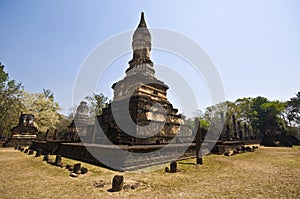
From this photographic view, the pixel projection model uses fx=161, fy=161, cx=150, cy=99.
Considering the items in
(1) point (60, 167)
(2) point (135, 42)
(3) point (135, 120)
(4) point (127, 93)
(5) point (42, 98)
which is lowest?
(1) point (60, 167)

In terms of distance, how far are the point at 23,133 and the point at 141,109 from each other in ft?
72.7

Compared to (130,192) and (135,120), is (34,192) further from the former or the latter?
(135,120)

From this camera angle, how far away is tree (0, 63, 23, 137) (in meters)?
28.2

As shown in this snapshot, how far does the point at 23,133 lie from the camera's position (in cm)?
2506

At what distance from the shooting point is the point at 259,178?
21.4 feet

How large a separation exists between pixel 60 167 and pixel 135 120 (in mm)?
6406

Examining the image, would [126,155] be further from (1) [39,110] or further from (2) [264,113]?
(2) [264,113]

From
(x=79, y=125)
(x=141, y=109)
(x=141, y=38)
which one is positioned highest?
(x=141, y=38)

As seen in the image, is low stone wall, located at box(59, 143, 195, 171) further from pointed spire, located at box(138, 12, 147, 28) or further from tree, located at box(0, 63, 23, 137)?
tree, located at box(0, 63, 23, 137)

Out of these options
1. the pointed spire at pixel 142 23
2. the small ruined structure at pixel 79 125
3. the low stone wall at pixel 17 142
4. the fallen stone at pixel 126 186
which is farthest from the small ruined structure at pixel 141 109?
the low stone wall at pixel 17 142

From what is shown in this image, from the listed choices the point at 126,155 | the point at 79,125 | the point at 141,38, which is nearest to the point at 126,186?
the point at 126,155

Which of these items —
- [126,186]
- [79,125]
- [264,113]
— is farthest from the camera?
[264,113]

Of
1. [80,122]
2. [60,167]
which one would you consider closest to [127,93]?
[60,167]

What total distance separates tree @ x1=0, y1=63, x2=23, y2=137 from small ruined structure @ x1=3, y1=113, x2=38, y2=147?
21.6ft
